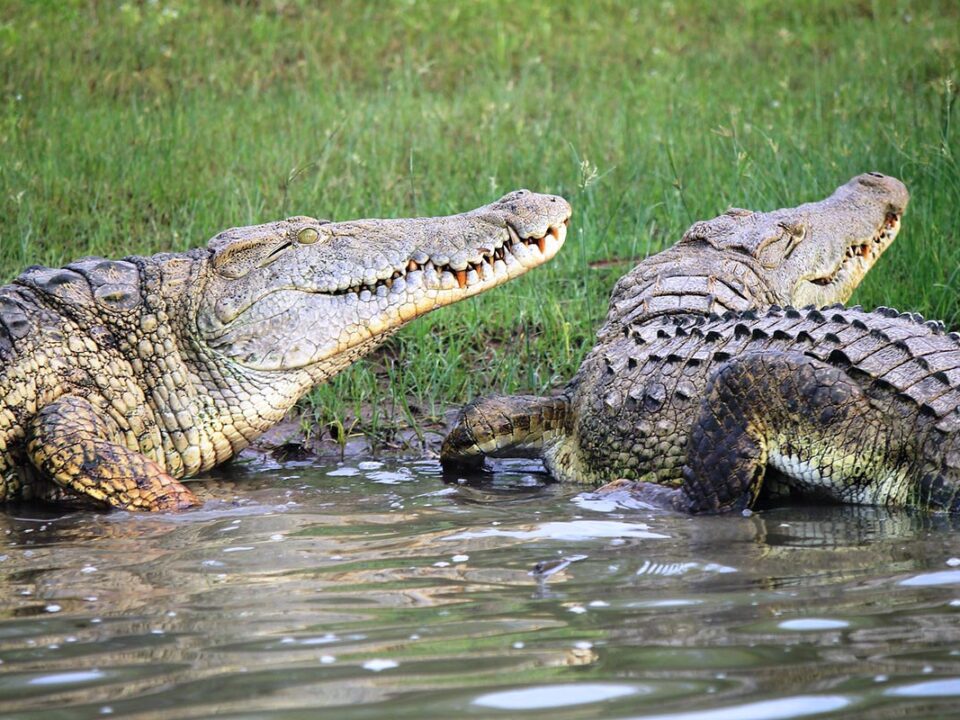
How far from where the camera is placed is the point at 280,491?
4.81 metres

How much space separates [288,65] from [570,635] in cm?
845

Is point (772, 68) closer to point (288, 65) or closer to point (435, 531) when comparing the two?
point (288, 65)

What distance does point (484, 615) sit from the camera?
2867 mm

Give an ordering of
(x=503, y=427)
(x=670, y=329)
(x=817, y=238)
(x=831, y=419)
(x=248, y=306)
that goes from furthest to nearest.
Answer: (x=817, y=238) < (x=503, y=427) < (x=248, y=306) < (x=670, y=329) < (x=831, y=419)

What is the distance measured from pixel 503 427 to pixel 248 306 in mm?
1171

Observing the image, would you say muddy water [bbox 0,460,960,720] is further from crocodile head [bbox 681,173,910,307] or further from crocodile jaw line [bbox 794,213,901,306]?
crocodile jaw line [bbox 794,213,901,306]

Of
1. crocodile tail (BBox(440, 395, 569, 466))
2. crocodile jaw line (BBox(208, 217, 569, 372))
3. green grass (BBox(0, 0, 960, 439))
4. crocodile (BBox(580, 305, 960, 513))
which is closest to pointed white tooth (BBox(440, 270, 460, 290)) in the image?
crocodile jaw line (BBox(208, 217, 569, 372))

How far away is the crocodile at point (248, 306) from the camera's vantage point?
4867mm

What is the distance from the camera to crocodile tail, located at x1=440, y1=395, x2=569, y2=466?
201 inches

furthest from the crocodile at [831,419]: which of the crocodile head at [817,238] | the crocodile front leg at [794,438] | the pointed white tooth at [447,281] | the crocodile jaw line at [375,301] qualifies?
the crocodile head at [817,238]

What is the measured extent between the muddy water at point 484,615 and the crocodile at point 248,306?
0.74m

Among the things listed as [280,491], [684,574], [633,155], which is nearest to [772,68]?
[633,155]

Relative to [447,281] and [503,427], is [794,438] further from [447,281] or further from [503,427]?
[447,281]

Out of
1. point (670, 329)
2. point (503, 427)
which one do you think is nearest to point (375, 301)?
point (503, 427)
